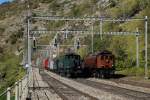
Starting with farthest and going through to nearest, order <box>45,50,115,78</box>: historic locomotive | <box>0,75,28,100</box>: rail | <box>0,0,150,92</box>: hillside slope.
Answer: <box>0,0,150,92</box>: hillside slope → <box>45,50,115,78</box>: historic locomotive → <box>0,75,28,100</box>: rail

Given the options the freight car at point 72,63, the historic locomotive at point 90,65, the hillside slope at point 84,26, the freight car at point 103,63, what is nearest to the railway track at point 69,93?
the freight car at point 103,63

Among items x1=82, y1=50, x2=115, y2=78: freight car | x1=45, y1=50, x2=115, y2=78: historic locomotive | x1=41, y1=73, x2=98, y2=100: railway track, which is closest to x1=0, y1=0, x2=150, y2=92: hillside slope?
x1=45, y1=50, x2=115, y2=78: historic locomotive

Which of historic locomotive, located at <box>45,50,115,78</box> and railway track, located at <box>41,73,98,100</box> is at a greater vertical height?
historic locomotive, located at <box>45,50,115,78</box>

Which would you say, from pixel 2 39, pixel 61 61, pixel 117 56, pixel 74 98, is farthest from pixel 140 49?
pixel 2 39

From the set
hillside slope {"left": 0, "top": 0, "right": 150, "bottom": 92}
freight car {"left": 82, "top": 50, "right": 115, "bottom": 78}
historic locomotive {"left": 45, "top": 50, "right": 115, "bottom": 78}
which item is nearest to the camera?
freight car {"left": 82, "top": 50, "right": 115, "bottom": 78}

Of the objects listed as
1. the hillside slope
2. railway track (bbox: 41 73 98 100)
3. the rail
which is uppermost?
the hillside slope

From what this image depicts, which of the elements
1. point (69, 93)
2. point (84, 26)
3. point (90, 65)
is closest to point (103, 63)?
point (90, 65)

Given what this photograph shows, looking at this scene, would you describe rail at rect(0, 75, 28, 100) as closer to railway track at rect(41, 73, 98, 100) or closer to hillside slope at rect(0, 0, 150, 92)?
railway track at rect(41, 73, 98, 100)

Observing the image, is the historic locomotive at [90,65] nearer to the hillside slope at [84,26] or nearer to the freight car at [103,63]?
the freight car at [103,63]

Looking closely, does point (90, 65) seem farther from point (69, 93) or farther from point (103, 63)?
point (69, 93)

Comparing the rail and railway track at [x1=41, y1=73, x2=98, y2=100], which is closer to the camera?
the rail

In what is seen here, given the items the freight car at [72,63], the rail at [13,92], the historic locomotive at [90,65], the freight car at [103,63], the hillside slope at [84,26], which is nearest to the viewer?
the rail at [13,92]

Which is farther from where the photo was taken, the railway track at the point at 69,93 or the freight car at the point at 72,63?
the freight car at the point at 72,63

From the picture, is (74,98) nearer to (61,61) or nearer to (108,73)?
(108,73)
